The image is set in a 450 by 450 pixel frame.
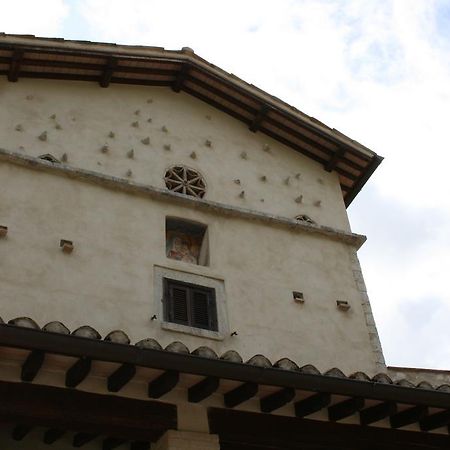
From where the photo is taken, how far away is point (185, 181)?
1224 cm

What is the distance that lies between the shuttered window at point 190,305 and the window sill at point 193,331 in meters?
0.10

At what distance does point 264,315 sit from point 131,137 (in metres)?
4.19

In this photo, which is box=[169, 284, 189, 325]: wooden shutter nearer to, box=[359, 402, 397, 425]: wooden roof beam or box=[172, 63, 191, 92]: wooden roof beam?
box=[359, 402, 397, 425]: wooden roof beam

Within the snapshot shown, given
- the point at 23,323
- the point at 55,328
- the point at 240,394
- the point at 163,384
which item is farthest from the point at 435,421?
the point at 23,323

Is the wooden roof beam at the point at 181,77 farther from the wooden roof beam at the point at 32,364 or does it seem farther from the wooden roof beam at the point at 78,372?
the wooden roof beam at the point at 32,364

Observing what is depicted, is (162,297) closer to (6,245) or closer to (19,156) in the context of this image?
(6,245)

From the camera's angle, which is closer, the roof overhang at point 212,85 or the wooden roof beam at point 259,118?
the roof overhang at point 212,85

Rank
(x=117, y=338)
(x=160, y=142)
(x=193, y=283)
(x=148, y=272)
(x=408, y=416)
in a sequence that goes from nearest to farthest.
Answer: (x=117, y=338) < (x=408, y=416) < (x=148, y=272) < (x=193, y=283) < (x=160, y=142)

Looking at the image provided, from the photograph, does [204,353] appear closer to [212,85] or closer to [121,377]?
[121,377]

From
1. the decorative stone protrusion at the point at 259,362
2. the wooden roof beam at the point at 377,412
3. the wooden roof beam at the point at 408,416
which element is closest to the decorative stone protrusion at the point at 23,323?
the decorative stone protrusion at the point at 259,362

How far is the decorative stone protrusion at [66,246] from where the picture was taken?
389 inches

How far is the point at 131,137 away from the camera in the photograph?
12.4 meters

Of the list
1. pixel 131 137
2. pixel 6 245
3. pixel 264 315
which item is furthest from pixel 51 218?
pixel 264 315

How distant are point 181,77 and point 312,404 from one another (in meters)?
8.35
